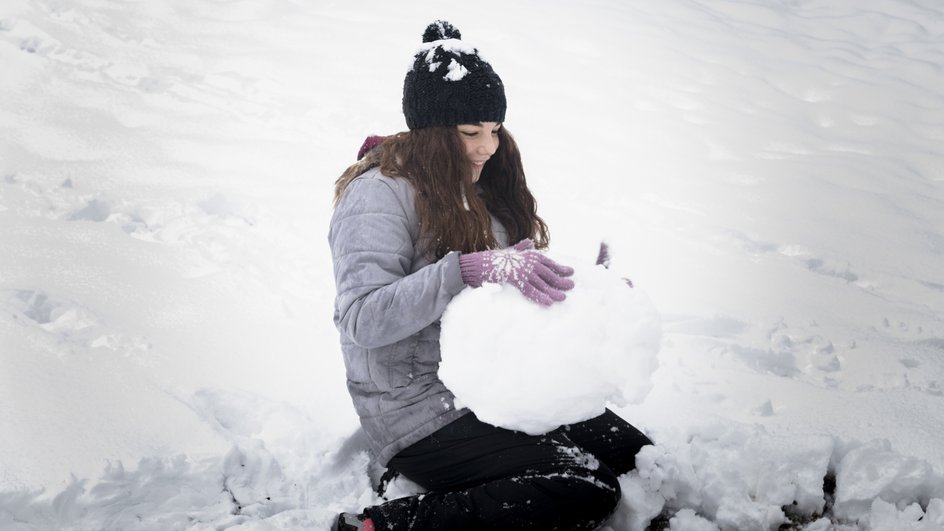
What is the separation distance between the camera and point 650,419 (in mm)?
2371

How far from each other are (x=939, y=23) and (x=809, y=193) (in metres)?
5.00

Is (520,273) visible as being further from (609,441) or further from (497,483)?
(609,441)

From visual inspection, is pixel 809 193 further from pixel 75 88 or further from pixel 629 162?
pixel 75 88

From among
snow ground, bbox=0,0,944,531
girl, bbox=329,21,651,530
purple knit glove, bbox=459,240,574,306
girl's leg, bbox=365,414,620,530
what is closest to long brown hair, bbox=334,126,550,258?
girl, bbox=329,21,651,530

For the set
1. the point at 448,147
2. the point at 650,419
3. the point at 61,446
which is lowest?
the point at 650,419

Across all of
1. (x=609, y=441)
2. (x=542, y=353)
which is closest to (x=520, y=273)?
(x=542, y=353)

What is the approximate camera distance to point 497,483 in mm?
1688

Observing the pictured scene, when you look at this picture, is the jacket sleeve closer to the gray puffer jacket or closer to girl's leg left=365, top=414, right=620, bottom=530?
the gray puffer jacket

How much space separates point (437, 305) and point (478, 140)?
0.53m

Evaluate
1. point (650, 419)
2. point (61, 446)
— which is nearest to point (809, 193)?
point (650, 419)

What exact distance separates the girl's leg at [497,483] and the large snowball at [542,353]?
0.12m

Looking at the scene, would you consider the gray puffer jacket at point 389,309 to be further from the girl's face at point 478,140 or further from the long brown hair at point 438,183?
the girl's face at point 478,140

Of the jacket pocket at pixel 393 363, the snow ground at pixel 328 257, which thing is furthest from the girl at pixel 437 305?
the snow ground at pixel 328 257

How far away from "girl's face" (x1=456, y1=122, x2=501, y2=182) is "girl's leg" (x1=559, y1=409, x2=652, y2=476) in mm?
781
